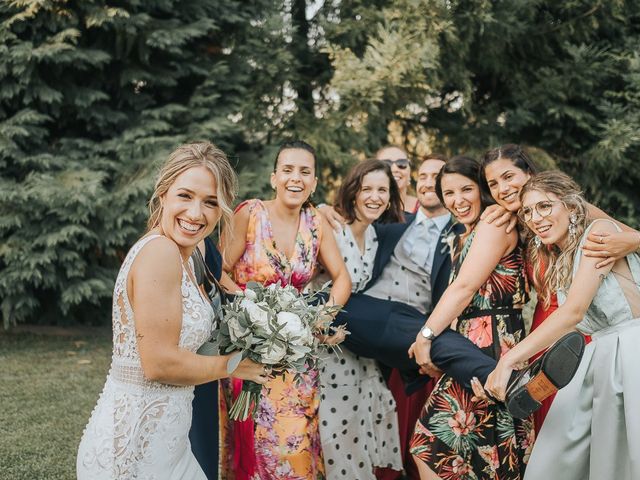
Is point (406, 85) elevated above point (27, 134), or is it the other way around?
point (406, 85)

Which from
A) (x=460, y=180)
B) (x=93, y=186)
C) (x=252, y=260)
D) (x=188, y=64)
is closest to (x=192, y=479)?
(x=252, y=260)

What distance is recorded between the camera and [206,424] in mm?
3406

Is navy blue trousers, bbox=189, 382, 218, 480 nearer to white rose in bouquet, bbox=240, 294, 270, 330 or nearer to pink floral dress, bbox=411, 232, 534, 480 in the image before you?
white rose in bouquet, bbox=240, 294, 270, 330

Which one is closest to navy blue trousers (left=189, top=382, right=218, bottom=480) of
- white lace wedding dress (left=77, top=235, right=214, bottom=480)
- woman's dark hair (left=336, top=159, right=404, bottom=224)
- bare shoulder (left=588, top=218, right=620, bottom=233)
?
white lace wedding dress (left=77, top=235, right=214, bottom=480)

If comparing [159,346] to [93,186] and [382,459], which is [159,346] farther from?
[93,186]

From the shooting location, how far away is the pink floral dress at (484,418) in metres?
3.32

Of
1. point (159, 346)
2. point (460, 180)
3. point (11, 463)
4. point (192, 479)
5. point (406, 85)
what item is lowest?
point (11, 463)

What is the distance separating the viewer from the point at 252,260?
393 centimetres

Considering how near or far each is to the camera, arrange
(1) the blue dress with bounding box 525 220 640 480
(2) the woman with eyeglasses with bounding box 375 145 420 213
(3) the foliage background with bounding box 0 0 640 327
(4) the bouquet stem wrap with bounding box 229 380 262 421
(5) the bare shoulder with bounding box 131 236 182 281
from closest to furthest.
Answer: (5) the bare shoulder with bounding box 131 236 182 281 → (4) the bouquet stem wrap with bounding box 229 380 262 421 → (1) the blue dress with bounding box 525 220 640 480 → (2) the woman with eyeglasses with bounding box 375 145 420 213 → (3) the foliage background with bounding box 0 0 640 327

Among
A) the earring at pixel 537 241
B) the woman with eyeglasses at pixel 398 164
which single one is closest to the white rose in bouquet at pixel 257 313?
the earring at pixel 537 241

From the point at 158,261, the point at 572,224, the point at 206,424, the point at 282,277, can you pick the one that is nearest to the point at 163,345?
the point at 158,261

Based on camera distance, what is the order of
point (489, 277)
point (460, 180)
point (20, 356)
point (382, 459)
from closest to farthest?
point (489, 277) < point (460, 180) < point (382, 459) < point (20, 356)

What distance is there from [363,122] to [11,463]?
641 cm

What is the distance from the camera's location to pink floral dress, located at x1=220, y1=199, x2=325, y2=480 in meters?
3.74
